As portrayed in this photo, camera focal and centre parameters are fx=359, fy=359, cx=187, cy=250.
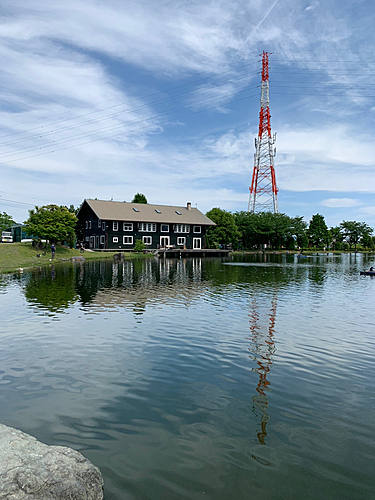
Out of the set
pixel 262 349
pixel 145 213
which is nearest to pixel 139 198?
pixel 145 213

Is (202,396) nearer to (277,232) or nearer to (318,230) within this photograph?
(277,232)

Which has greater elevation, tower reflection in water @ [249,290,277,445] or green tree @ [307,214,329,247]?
green tree @ [307,214,329,247]

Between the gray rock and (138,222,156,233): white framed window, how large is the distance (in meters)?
69.2

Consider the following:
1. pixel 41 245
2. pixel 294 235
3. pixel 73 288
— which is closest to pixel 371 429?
pixel 73 288

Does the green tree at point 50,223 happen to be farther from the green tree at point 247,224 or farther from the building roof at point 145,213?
the green tree at point 247,224

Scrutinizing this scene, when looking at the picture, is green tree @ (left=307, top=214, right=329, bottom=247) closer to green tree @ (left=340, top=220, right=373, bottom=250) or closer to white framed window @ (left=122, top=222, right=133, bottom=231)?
green tree @ (left=340, top=220, right=373, bottom=250)

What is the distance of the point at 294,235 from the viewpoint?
108 m

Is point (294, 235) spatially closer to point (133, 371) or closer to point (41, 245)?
point (41, 245)

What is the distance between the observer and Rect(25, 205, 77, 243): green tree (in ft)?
187

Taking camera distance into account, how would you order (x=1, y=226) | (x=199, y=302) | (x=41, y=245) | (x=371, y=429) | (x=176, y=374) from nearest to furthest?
(x=371, y=429)
(x=176, y=374)
(x=199, y=302)
(x=41, y=245)
(x=1, y=226)

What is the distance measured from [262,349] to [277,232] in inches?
3634

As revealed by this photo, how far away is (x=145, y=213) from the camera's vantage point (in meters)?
75.9

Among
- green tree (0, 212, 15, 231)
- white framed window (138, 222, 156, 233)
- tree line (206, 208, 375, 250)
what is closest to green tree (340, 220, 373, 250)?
tree line (206, 208, 375, 250)

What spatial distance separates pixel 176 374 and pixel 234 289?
639 inches
